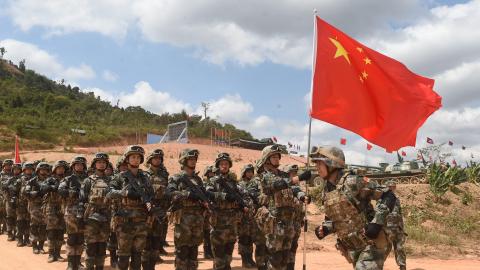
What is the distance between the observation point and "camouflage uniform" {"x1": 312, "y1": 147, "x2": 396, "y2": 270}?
5.34 m

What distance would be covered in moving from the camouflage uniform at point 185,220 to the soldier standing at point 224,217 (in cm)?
48

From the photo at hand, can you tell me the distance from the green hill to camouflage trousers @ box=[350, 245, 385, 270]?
44277 mm

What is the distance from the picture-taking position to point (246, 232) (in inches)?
433

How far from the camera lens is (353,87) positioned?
28.8 feet

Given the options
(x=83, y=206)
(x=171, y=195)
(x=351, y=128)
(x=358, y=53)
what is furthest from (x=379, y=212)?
(x=83, y=206)

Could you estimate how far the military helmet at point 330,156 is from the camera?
223 inches

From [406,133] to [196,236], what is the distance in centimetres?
411

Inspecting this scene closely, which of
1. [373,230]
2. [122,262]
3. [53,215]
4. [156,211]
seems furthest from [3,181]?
[373,230]

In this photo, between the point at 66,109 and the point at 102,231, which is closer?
the point at 102,231

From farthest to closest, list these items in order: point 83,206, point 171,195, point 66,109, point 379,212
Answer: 1. point 66,109
2. point 83,206
3. point 171,195
4. point 379,212

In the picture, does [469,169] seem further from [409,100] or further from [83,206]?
[83,206]

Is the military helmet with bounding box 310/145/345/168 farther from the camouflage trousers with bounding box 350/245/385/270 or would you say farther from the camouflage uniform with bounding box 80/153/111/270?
the camouflage uniform with bounding box 80/153/111/270

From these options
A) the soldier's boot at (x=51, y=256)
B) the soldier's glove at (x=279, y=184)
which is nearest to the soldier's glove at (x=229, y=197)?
the soldier's glove at (x=279, y=184)

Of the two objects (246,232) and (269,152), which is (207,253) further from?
(269,152)
